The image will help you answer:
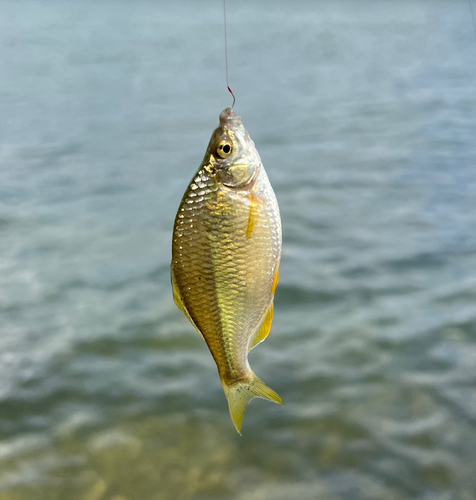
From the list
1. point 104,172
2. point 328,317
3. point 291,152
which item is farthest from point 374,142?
point 328,317

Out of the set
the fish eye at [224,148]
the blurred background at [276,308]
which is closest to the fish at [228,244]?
the fish eye at [224,148]

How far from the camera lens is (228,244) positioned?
2104 millimetres

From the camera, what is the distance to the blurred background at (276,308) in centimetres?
388

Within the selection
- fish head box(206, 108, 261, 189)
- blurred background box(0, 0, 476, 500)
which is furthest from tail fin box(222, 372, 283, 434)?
blurred background box(0, 0, 476, 500)

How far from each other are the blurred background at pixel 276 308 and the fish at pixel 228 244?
188cm

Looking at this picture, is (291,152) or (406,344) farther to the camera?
→ (291,152)

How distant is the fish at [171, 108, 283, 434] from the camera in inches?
81.9

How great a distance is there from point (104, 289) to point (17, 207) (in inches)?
111

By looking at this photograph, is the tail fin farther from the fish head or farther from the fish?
the fish head

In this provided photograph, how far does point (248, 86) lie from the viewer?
1559cm

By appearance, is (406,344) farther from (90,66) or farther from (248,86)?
(90,66)

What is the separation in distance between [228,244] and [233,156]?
0.99 ft

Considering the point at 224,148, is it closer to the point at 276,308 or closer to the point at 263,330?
the point at 263,330

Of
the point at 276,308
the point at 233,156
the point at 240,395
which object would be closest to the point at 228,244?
the point at 233,156
